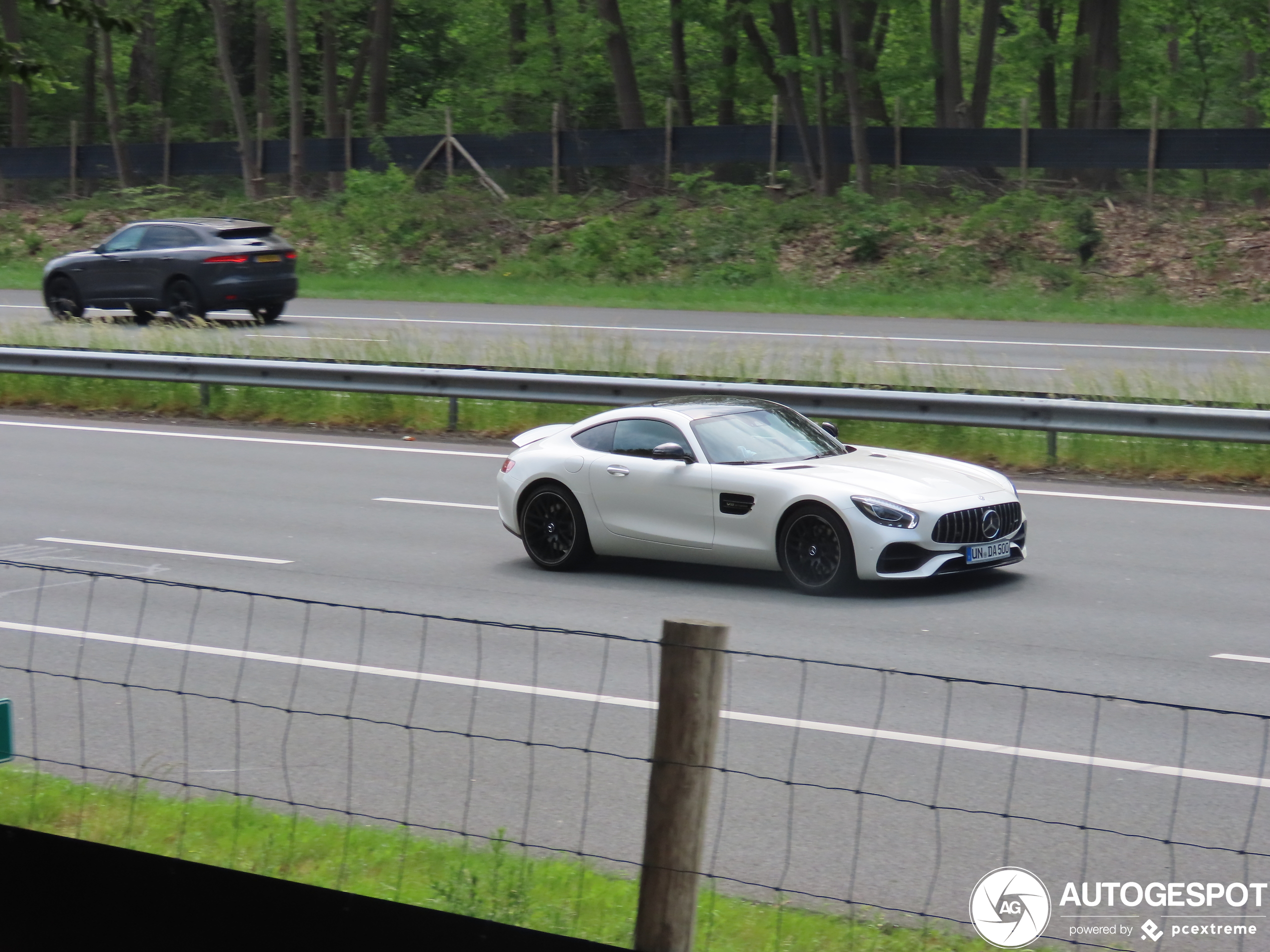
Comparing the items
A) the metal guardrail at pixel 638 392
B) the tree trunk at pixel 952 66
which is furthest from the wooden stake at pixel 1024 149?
the metal guardrail at pixel 638 392

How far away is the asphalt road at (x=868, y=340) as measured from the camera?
17.9m

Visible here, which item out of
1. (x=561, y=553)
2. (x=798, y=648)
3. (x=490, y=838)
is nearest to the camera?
(x=490, y=838)

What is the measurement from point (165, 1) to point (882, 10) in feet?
87.6

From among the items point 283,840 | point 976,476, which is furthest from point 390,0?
point 283,840

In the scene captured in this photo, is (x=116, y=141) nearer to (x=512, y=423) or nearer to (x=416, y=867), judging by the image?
(x=512, y=423)

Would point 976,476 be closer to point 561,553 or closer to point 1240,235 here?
point 561,553

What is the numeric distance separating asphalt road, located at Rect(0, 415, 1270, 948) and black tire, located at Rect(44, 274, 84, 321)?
14.8m

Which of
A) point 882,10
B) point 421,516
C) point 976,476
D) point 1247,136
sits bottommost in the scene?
point 421,516

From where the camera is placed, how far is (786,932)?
490cm

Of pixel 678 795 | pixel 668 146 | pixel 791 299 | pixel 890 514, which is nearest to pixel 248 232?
pixel 791 299

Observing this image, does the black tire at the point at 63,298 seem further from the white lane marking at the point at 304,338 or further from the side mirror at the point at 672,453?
the side mirror at the point at 672,453

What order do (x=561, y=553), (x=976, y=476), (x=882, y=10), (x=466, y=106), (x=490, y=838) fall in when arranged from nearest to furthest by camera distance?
(x=490, y=838) < (x=976, y=476) < (x=561, y=553) < (x=882, y=10) < (x=466, y=106)

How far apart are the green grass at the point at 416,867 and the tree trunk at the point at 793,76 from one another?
109 ft

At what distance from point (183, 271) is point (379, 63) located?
2263cm
